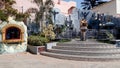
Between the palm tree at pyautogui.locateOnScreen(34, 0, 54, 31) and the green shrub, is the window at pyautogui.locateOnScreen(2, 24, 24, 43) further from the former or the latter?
the palm tree at pyautogui.locateOnScreen(34, 0, 54, 31)

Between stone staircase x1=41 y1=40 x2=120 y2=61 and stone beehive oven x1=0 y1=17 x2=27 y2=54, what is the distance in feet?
7.84

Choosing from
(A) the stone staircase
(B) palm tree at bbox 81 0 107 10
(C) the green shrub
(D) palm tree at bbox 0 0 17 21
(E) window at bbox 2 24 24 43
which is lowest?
(A) the stone staircase

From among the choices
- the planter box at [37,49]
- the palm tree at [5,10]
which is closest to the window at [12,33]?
the palm tree at [5,10]

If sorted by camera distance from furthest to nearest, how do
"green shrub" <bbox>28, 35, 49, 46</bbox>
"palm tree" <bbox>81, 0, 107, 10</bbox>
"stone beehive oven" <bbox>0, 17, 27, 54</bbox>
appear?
"palm tree" <bbox>81, 0, 107, 10</bbox>, "green shrub" <bbox>28, 35, 49, 46</bbox>, "stone beehive oven" <bbox>0, 17, 27, 54</bbox>

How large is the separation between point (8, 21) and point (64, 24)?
9422 millimetres

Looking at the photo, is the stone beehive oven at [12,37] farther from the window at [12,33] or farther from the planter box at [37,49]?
the planter box at [37,49]

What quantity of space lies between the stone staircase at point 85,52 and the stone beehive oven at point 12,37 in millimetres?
2389

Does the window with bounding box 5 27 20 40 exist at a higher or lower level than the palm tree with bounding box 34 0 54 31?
lower

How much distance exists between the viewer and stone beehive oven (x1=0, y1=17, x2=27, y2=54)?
16.7 m

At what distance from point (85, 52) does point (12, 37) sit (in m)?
6.40

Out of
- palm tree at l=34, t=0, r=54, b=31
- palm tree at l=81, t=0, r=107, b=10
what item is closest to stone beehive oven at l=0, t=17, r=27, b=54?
palm tree at l=34, t=0, r=54, b=31

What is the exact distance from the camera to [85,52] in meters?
14.4

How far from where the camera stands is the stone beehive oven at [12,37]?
16719 millimetres

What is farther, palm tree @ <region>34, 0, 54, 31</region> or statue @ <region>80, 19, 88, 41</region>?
palm tree @ <region>34, 0, 54, 31</region>
